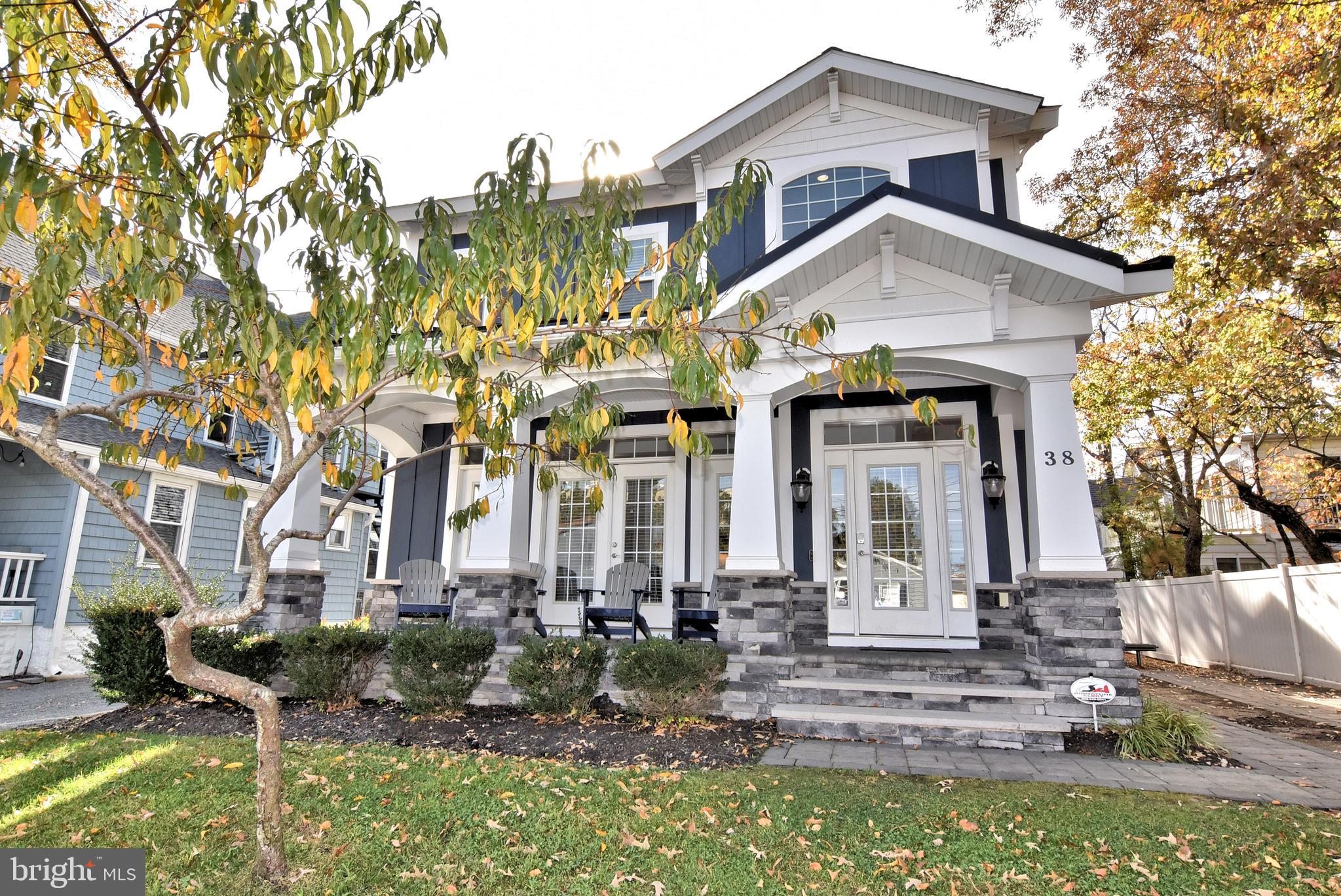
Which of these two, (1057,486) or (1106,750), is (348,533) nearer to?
(1057,486)

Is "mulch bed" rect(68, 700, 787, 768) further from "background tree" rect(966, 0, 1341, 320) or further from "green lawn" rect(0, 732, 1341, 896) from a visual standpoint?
"background tree" rect(966, 0, 1341, 320)

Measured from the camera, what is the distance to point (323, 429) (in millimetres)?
3641

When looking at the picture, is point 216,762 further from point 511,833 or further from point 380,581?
point 380,581

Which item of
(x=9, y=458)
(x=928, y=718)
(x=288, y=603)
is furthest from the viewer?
(x=9, y=458)

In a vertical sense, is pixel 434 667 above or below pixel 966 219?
below

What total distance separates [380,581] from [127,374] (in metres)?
5.87

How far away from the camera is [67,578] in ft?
33.2

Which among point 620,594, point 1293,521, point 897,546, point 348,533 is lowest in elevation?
point 620,594

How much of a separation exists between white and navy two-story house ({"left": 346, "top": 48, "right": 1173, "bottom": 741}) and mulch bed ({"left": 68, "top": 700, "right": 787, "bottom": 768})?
0.80 meters

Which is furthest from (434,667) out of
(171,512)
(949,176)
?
(171,512)

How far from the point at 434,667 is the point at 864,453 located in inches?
199

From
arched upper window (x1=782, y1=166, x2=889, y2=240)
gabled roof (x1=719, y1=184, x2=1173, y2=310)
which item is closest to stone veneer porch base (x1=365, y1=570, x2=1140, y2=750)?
gabled roof (x1=719, y1=184, x2=1173, y2=310)

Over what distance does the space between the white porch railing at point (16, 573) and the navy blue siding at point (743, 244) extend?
989 centimetres

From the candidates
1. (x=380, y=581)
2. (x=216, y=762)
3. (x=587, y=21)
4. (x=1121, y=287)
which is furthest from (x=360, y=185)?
(x=380, y=581)
